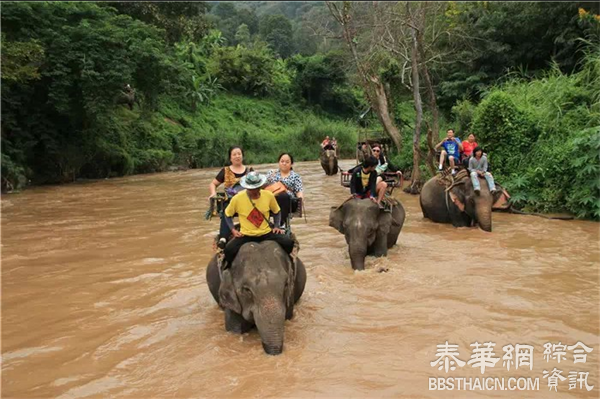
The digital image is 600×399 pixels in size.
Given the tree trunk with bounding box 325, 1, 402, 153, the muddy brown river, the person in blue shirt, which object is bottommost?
the muddy brown river

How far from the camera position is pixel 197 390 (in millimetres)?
4285

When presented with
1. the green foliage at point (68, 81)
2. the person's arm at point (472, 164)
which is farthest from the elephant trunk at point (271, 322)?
the green foliage at point (68, 81)

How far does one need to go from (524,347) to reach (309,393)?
2.04 meters

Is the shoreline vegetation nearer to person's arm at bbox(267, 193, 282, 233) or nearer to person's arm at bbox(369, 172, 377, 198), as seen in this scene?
person's arm at bbox(369, 172, 377, 198)

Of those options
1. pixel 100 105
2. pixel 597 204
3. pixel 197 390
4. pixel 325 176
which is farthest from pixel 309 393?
pixel 325 176

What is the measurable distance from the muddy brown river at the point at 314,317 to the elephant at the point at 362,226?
23cm

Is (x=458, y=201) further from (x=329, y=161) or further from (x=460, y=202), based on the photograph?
(x=329, y=161)

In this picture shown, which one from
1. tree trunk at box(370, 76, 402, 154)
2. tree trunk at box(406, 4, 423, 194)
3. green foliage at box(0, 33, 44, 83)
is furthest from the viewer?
tree trunk at box(370, 76, 402, 154)

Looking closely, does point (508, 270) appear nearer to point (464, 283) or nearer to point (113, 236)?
point (464, 283)

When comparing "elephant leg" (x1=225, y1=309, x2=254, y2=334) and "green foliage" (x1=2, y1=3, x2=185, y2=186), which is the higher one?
"green foliage" (x1=2, y1=3, x2=185, y2=186)

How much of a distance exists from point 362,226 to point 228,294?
8.99 ft

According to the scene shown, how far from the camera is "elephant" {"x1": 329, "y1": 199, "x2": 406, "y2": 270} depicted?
7.27m

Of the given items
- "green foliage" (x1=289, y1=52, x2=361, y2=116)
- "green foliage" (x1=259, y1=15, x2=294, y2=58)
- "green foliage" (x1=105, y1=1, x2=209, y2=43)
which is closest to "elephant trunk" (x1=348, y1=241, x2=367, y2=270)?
"green foliage" (x1=105, y1=1, x2=209, y2=43)

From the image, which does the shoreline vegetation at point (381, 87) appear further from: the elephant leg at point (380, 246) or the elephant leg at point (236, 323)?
the elephant leg at point (236, 323)
